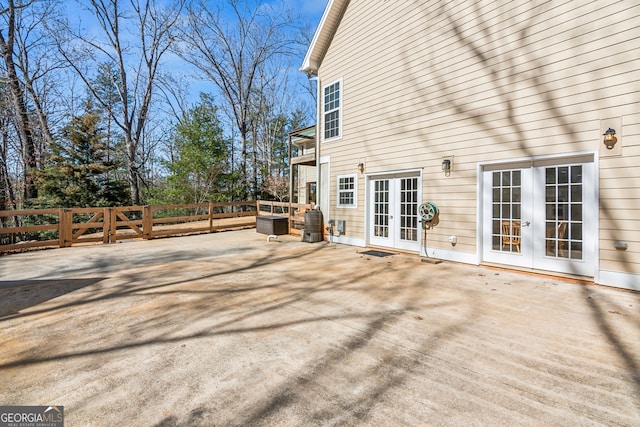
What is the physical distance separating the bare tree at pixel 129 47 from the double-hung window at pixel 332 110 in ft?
36.7

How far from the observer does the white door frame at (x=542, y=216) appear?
420cm

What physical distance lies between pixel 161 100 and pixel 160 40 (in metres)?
5.35

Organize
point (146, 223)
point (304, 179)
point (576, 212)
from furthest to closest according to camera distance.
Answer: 1. point (304, 179)
2. point (146, 223)
3. point (576, 212)

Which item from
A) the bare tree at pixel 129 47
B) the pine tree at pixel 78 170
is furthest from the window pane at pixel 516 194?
the bare tree at pixel 129 47

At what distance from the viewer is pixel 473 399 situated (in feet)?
5.93

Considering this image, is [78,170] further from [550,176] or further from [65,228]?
[550,176]

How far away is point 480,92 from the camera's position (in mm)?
5340

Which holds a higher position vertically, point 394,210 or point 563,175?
point 563,175

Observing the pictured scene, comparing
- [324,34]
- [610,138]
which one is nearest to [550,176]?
[610,138]

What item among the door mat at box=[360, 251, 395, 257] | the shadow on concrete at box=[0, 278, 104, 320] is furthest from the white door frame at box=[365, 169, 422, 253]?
the shadow on concrete at box=[0, 278, 104, 320]

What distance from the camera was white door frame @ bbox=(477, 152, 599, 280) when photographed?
4.20 meters

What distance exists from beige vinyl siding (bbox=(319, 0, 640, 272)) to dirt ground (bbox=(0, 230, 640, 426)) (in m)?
1.79

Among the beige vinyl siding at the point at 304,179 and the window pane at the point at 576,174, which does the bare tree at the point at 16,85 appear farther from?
the window pane at the point at 576,174

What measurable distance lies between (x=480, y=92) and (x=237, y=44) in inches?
662
